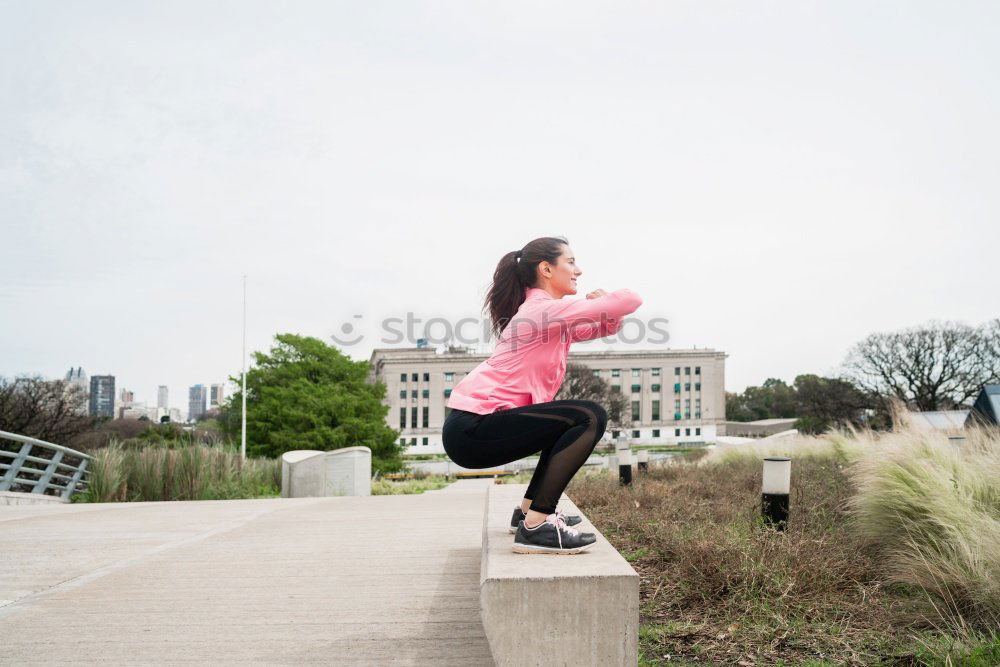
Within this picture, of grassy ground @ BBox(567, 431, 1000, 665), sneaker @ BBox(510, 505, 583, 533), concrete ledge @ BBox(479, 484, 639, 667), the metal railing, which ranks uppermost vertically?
sneaker @ BBox(510, 505, 583, 533)

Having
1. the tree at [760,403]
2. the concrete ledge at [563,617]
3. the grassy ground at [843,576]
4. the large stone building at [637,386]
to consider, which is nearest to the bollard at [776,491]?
the grassy ground at [843,576]

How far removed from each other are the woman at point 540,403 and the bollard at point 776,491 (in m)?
3.30

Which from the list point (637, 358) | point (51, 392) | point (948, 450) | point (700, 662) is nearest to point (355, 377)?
point (51, 392)

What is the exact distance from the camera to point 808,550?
14.4 ft

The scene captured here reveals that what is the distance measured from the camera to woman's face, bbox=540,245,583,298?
3.15 m

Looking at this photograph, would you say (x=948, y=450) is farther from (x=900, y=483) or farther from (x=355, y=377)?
(x=355, y=377)

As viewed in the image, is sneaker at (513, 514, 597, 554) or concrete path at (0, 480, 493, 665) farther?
concrete path at (0, 480, 493, 665)

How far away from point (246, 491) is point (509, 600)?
11802mm

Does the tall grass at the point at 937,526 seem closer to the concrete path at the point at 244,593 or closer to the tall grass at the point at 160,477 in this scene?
the concrete path at the point at 244,593

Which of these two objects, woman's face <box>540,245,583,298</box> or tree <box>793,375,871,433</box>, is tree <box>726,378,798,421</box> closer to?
tree <box>793,375,871,433</box>

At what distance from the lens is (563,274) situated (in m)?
3.15

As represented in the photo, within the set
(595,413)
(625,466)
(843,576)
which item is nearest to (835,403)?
(625,466)

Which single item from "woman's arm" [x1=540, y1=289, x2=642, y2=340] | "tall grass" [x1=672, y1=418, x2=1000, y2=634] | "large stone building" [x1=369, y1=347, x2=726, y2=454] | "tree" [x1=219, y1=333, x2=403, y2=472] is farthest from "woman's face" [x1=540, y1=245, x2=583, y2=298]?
"large stone building" [x1=369, y1=347, x2=726, y2=454]

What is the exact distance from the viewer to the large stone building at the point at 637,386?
95.2 meters
